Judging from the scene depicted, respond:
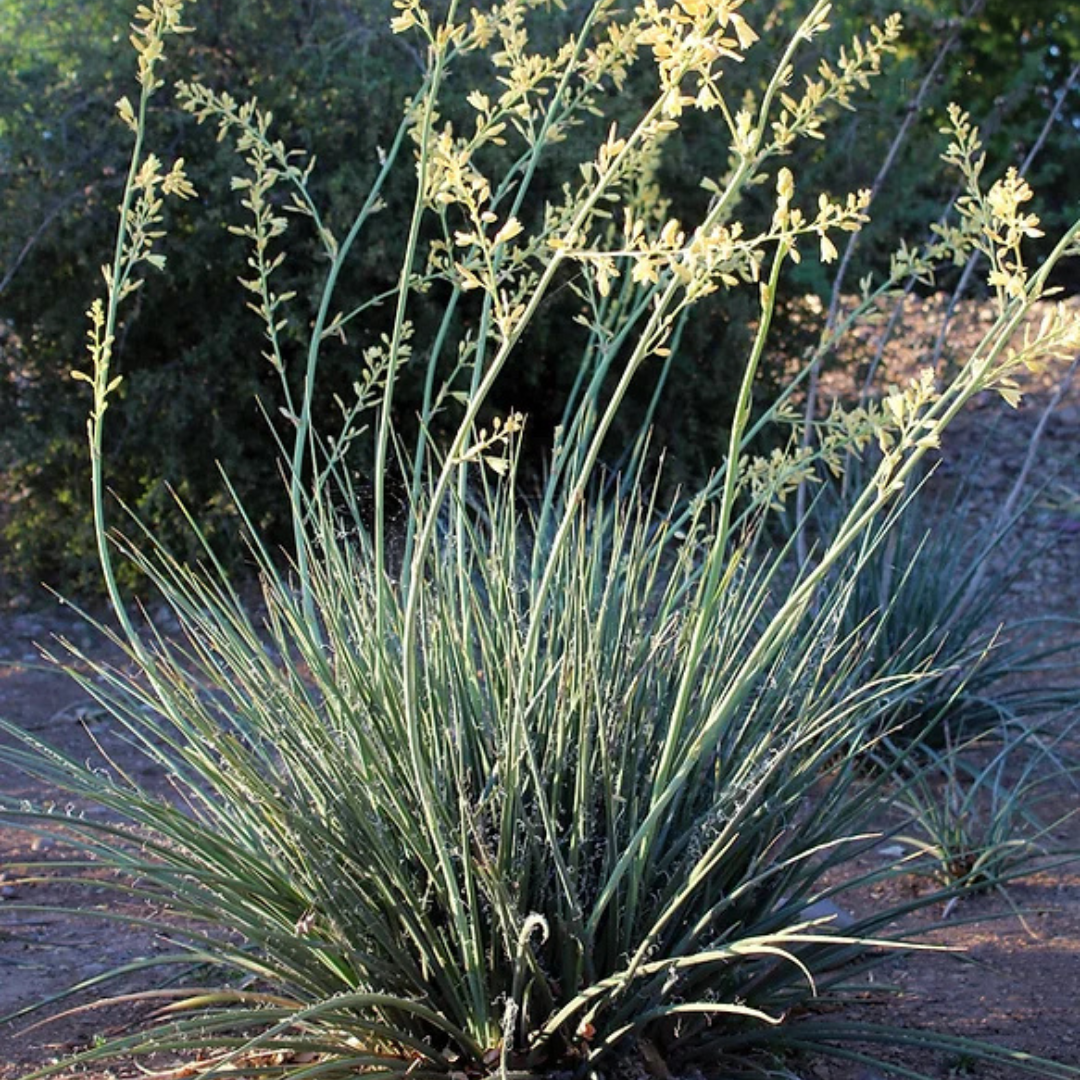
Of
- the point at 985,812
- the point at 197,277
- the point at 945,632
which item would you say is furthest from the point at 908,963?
the point at 197,277

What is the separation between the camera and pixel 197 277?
734 centimetres

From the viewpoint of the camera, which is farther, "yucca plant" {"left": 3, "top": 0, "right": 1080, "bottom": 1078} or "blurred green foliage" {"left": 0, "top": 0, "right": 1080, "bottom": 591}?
"blurred green foliage" {"left": 0, "top": 0, "right": 1080, "bottom": 591}

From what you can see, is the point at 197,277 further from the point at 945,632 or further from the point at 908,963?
the point at 908,963

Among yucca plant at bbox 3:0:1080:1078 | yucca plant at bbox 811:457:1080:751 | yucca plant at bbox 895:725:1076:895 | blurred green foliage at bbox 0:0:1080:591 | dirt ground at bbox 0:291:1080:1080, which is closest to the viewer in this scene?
yucca plant at bbox 3:0:1080:1078

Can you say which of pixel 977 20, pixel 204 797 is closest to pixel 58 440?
pixel 204 797

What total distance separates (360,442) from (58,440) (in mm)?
1480

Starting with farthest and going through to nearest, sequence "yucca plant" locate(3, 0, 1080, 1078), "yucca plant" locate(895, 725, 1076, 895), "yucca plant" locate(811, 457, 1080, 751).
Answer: "yucca plant" locate(811, 457, 1080, 751) < "yucca plant" locate(895, 725, 1076, 895) < "yucca plant" locate(3, 0, 1080, 1078)

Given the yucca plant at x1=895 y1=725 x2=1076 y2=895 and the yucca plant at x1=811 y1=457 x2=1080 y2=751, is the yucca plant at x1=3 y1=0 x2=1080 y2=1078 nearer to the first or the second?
the yucca plant at x1=895 y1=725 x2=1076 y2=895

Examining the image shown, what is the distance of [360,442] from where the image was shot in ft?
23.6

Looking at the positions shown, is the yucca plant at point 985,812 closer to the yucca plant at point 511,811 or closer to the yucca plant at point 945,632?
the yucca plant at point 945,632

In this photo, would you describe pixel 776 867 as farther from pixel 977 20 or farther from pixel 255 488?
pixel 977 20

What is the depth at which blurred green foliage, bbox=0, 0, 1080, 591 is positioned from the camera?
7.17 metres

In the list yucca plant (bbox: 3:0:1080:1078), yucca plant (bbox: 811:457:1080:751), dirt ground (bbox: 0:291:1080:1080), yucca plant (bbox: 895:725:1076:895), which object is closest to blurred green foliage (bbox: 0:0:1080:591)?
dirt ground (bbox: 0:291:1080:1080)

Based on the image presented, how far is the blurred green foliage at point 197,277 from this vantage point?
717 centimetres
